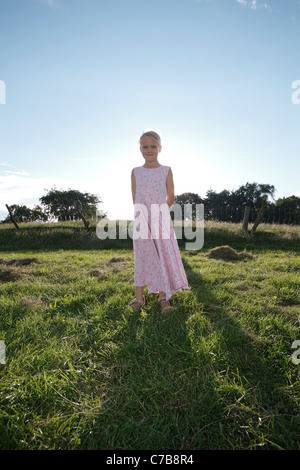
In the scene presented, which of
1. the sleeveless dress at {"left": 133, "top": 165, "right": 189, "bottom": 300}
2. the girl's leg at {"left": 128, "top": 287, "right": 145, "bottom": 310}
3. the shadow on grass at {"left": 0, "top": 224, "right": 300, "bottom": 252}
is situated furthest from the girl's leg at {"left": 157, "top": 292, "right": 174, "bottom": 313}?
the shadow on grass at {"left": 0, "top": 224, "right": 300, "bottom": 252}

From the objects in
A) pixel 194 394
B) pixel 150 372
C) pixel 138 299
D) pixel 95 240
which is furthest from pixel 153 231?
pixel 95 240

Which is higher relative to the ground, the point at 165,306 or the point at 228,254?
the point at 228,254

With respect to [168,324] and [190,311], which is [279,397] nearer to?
[168,324]

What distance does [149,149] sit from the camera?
2975mm

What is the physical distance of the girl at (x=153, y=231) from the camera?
118 inches

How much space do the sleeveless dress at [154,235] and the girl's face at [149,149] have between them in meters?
0.14

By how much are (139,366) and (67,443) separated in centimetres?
66

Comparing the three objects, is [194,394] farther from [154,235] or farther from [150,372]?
[154,235]

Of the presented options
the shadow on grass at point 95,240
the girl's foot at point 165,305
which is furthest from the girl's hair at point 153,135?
the shadow on grass at point 95,240

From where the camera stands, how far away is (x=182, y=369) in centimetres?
171

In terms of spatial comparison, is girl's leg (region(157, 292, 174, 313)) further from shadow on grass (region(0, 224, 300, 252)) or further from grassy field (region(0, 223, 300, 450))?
shadow on grass (region(0, 224, 300, 252))

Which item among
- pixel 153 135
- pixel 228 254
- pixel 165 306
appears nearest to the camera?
pixel 165 306

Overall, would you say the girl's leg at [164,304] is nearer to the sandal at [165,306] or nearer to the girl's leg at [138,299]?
the sandal at [165,306]

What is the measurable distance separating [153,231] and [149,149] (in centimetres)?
109
